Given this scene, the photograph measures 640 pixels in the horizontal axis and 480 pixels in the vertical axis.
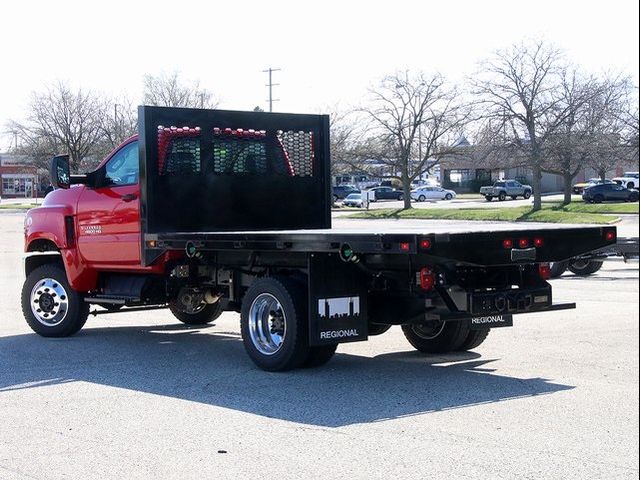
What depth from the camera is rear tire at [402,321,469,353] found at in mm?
10484

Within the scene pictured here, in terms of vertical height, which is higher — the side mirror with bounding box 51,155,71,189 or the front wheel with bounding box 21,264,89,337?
the side mirror with bounding box 51,155,71,189

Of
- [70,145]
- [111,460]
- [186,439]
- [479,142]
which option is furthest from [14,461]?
[479,142]

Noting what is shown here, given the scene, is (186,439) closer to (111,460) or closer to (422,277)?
(111,460)

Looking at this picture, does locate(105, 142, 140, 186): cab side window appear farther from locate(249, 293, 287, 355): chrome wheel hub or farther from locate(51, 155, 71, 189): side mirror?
locate(249, 293, 287, 355): chrome wheel hub

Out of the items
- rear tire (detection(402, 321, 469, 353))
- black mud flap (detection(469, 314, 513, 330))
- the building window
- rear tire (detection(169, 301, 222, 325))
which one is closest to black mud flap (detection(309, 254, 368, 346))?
black mud flap (detection(469, 314, 513, 330))

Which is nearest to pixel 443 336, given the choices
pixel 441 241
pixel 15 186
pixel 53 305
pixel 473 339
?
pixel 473 339

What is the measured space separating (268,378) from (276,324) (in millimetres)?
578

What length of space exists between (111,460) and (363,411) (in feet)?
7.13

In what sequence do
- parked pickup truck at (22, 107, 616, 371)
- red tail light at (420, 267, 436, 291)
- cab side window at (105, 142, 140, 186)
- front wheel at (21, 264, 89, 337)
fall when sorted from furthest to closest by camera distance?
front wheel at (21, 264, 89, 337), cab side window at (105, 142, 140, 186), parked pickup truck at (22, 107, 616, 371), red tail light at (420, 267, 436, 291)

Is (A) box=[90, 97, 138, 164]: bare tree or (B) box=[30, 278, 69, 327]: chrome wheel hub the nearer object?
(B) box=[30, 278, 69, 327]: chrome wheel hub

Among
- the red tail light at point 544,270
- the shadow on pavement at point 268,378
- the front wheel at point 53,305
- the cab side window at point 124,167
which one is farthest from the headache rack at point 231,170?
the red tail light at point 544,270

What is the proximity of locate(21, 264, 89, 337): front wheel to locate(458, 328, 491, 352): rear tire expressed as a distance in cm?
477

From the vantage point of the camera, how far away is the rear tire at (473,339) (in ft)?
34.9

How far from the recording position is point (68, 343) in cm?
1209
